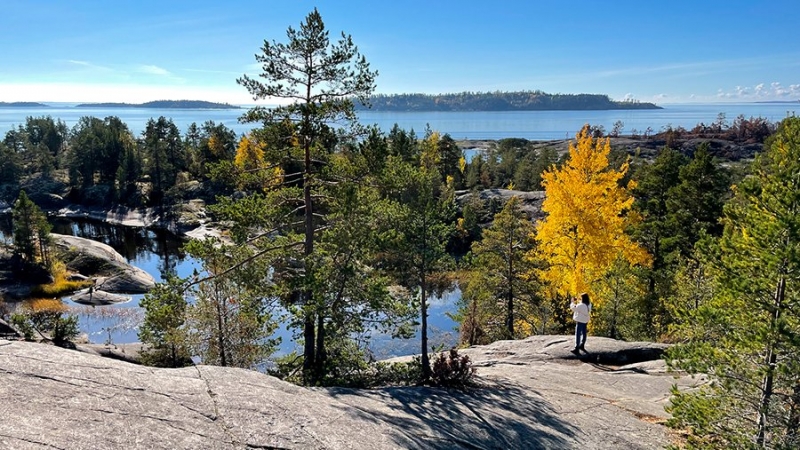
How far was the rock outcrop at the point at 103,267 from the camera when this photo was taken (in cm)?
4894

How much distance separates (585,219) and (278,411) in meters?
16.9

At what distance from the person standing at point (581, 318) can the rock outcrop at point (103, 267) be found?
145ft

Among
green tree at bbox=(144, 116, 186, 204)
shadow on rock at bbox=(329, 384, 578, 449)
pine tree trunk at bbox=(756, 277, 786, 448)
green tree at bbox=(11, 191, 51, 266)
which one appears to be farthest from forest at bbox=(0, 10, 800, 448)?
green tree at bbox=(144, 116, 186, 204)

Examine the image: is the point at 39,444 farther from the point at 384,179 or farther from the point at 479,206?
the point at 479,206

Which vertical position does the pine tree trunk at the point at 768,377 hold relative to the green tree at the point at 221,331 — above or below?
above

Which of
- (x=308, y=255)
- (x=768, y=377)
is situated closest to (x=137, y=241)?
(x=308, y=255)

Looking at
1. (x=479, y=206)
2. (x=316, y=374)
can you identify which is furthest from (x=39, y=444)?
(x=479, y=206)

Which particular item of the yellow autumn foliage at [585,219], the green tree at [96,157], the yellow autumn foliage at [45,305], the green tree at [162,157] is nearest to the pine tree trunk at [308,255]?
the yellow autumn foliage at [585,219]

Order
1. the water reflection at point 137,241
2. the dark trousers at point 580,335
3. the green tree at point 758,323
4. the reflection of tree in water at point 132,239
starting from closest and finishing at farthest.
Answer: the green tree at point 758,323
the dark trousers at point 580,335
the water reflection at point 137,241
the reflection of tree in water at point 132,239

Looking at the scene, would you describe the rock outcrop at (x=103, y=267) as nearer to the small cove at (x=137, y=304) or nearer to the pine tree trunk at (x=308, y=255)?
the small cove at (x=137, y=304)

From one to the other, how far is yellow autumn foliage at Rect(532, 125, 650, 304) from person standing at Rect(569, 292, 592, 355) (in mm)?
4957

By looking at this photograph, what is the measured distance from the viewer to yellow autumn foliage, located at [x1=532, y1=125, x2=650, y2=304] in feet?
70.5

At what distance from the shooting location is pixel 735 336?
8.48 m

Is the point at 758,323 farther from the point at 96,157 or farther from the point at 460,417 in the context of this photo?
the point at 96,157
